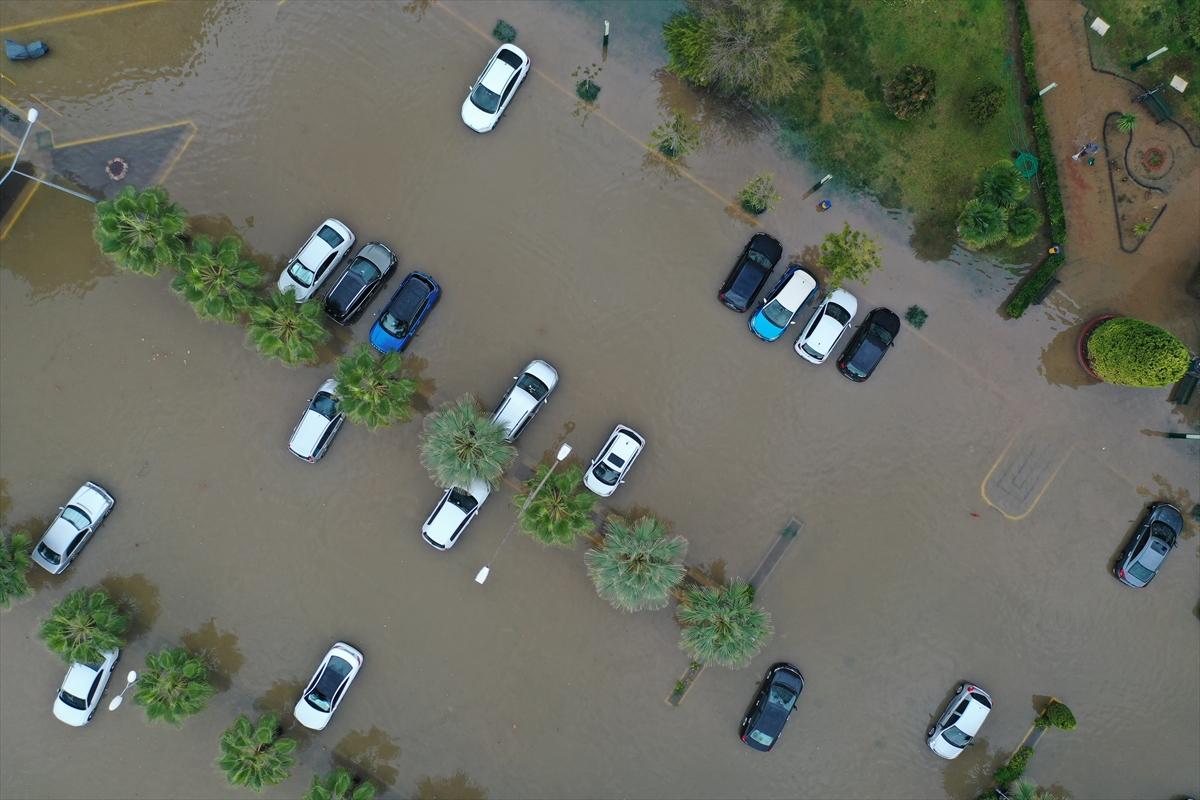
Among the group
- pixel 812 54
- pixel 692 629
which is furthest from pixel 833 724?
pixel 812 54

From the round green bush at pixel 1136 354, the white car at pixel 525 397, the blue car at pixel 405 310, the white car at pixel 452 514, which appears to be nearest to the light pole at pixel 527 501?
the white car at pixel 452 514

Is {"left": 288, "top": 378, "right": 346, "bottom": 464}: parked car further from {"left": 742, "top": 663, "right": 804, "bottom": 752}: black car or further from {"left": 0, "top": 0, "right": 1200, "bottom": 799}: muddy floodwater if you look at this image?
{"left": 742, "top": 663, "right": 804, "bottom": 752}: black car

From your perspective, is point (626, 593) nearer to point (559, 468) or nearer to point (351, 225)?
point (559, 468)

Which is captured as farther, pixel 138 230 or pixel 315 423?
pixel 315 423

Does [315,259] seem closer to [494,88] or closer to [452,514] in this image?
[494,88]

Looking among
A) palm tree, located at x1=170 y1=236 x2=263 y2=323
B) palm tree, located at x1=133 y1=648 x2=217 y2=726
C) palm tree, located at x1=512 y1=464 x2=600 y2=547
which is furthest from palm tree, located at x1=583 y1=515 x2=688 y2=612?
palm tree, located at x1=170 y1=236 x2=263 y2=323

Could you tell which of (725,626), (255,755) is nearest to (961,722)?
(725,626)
